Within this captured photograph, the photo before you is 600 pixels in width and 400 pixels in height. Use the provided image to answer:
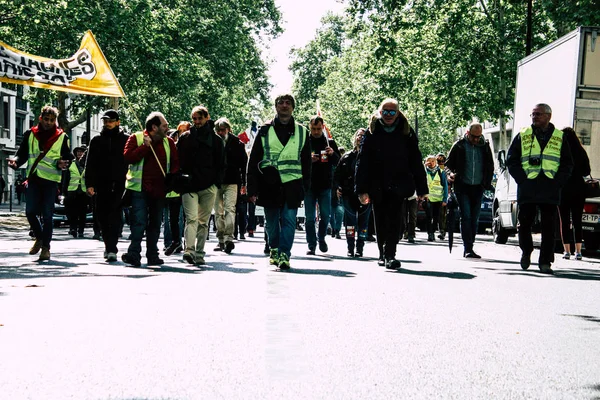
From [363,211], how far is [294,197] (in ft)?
10.3

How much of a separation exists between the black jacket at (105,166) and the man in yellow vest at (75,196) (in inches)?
296

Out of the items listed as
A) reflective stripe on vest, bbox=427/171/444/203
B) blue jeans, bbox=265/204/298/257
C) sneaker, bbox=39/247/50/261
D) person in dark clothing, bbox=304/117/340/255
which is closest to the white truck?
person in dark clothing, bbox=304/117/340/255

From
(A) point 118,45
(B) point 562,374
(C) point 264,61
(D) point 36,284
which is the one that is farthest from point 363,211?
(C) point 264,61

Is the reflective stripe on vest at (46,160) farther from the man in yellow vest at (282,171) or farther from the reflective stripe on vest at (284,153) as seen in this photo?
the reflective stripe on vest at (284,153)

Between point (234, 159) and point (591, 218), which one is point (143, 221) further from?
point (591, 218)

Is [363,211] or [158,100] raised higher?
[158,100]

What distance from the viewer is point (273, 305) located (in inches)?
308

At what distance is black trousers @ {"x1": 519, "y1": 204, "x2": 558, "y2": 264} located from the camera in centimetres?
1211

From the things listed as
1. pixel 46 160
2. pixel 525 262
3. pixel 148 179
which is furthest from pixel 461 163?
pixel 46 160

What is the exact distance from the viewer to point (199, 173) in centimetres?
1222

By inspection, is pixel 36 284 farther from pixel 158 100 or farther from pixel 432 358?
pixel 158 100

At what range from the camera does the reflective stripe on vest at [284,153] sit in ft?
37.0

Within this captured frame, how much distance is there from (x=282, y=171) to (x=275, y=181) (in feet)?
0.45

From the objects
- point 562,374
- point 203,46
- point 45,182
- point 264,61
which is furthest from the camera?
point 264,61
